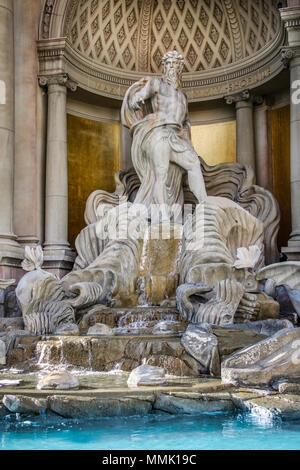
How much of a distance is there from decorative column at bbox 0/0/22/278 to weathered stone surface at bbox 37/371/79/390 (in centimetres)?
639

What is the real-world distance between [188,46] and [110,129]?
2892 millimetres

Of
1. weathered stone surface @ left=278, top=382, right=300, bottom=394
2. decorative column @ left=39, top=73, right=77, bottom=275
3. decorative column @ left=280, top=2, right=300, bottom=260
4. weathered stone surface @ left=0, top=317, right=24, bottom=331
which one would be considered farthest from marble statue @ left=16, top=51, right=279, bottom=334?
weathered stone surface @ left=278, top=382, right=300, bottom=394

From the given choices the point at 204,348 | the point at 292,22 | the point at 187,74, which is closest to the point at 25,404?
the point at 204,348

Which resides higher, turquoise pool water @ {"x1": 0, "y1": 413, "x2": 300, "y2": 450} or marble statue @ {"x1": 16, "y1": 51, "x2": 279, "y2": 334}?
marble statue @ {"x1": 16, "y1": 51, "x2": 279, "y2": 334}

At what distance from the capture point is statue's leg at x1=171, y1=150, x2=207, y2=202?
11.8 meters

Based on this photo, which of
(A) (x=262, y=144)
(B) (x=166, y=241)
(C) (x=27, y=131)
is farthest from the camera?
(A) (x=262, y=144)

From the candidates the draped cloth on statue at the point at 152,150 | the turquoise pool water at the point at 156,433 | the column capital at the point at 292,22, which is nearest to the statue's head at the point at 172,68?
the draped cloth on statue at the point at 152,150

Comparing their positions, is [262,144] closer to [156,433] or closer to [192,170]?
[192,170]

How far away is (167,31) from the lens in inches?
607

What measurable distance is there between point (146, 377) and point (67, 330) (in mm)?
2534

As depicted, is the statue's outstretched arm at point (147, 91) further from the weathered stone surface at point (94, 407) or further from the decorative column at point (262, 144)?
the weathered stone surface at point (94, 407)

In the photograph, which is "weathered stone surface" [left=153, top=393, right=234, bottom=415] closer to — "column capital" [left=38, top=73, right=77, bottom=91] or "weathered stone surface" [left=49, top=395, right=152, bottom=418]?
"weathered stone surface" [left=49, top=395, right=152, bottom=418]

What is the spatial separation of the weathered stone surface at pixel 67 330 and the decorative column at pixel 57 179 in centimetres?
462

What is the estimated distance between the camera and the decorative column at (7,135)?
38.8 feet
